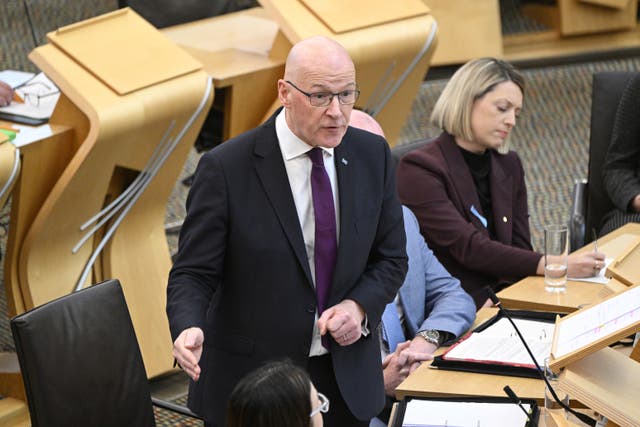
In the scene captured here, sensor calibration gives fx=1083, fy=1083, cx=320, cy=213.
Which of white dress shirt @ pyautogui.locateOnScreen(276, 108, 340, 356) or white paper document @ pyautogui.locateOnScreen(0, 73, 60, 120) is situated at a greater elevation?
white dress shirt @ pyautogui.locateOnScreen(276, 108, 340, 356)

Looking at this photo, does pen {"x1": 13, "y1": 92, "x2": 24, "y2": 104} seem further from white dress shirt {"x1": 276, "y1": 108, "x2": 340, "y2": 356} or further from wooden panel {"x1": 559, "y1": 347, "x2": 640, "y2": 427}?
wooden panel {"x1": 559, "y1": 347, "x2": 640, "y2": 427}

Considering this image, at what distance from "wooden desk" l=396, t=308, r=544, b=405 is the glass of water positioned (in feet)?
2.26

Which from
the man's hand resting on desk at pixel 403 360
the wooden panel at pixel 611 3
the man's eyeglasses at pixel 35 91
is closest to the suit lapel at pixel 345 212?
the man's hand resting on desk at pixel 403 360

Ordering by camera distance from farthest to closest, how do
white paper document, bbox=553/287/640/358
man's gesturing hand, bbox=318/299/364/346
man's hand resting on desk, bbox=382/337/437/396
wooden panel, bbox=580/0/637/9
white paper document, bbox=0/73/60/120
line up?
wooden panel, bbox=580/0/637/9 < white paper document, bbox=0/73/60/120 < man's hand resting on desk, bbox=382/337/437/396 < man's gesturing hand, bbox=318/299/364/346 < white paper document, bbox=553/287/640/358

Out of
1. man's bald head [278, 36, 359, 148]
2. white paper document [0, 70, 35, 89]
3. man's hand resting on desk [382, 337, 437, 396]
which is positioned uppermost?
man's bald head [278, 36, 359, 148]

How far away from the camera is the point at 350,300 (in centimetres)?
225

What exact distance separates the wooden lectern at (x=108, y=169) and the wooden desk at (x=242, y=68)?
0.44 m

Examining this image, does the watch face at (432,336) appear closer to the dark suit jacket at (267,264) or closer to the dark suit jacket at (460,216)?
the dark suit jacket at (267,264)

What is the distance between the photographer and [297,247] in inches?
87.0

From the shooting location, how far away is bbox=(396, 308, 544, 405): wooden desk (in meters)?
2.39

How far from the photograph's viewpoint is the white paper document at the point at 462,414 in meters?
2.21

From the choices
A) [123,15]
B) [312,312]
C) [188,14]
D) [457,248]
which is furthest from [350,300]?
[188,14]

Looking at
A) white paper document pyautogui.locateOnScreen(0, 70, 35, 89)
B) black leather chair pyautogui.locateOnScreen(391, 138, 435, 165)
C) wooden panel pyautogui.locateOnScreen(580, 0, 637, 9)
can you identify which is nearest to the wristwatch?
black leather chair pyautogui.locateOnScreen(391, 138, 435, 165)

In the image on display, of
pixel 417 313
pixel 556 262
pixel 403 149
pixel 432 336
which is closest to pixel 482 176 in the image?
pixel 403 149
